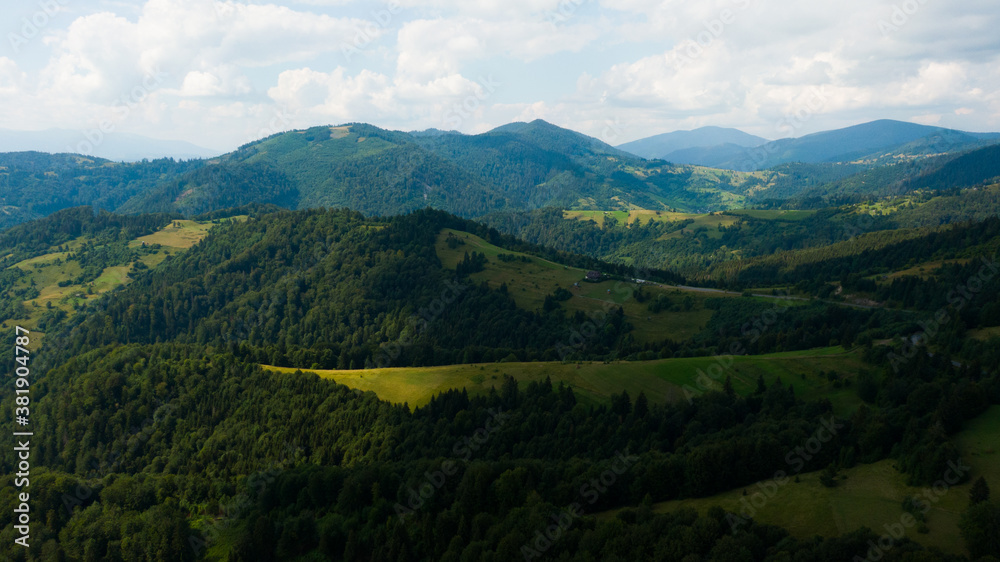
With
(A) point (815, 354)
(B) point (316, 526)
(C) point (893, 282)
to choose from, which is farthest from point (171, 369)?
(C) point (893, 282)

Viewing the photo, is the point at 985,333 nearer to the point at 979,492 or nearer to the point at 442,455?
the point at 979,492

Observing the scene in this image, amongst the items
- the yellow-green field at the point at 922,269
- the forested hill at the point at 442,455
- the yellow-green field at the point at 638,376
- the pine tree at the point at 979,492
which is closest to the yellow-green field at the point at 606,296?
the forested hill at the point at 442,455

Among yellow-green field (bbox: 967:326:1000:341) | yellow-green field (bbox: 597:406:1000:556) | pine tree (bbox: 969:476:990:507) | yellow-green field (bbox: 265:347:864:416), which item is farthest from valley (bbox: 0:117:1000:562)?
pine tree (bbox: 969:476:990:507)

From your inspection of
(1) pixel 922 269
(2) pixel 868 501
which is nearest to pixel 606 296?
(1) pixel 922 269

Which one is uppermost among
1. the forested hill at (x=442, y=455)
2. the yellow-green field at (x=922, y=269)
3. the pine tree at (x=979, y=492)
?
the yellow-green field at (x=922, y=269)

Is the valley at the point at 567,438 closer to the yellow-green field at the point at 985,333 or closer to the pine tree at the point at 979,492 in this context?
the yellow-green field at the point at 985,333
